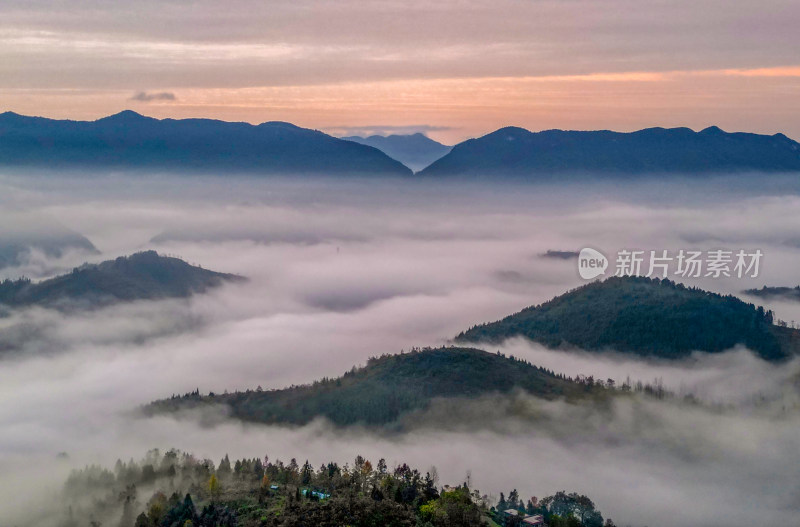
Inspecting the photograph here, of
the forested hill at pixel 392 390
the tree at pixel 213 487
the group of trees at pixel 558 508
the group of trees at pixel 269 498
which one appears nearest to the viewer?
the group of trees at pixel 269 498

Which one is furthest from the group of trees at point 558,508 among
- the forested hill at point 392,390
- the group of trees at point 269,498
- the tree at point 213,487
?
the tree at point 213,487

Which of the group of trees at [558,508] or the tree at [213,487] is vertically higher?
the tree at [213,487]

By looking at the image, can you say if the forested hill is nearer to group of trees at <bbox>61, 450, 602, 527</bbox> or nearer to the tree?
group of trees at <bbox>61, 450, 602, 527</bbox>

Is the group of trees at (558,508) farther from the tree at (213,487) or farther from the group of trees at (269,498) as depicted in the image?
the tree at (213,487)

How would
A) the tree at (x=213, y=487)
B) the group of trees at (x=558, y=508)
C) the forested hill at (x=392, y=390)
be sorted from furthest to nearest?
the forested hill at (x=392, y=390) < the group of trees at (x=558, y=508) < the tree at (x=213, y=487)

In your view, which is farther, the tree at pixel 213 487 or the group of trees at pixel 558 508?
the group of trees at pixel 558 508

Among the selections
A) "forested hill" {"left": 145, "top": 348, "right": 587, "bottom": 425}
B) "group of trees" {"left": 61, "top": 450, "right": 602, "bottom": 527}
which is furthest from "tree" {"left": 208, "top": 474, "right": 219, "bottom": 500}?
"forested hill" {"left": 145, "top": 348, "right": 587, "bottom": 425}

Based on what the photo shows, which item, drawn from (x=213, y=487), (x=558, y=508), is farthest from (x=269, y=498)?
(x=558, y=508)

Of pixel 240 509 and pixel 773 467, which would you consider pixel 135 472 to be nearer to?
pixel 240 509
